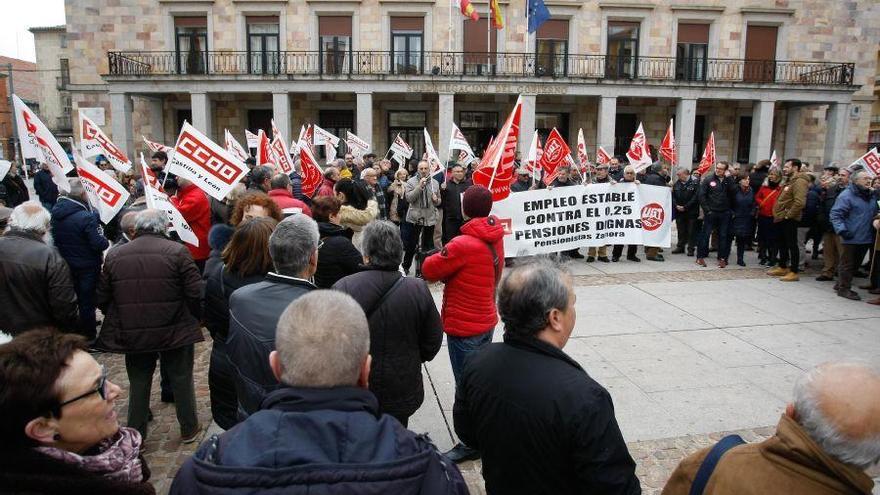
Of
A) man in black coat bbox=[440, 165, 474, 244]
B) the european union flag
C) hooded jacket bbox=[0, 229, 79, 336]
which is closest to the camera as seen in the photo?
hooded jacket bbox=[0, 229, 79, 336]

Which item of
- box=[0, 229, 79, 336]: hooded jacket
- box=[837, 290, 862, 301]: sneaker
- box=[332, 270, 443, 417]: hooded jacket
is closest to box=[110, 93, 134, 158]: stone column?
box=[0, 229, 79, 336]: hooded jacket

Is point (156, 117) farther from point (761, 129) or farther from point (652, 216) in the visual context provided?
point (761, 129)

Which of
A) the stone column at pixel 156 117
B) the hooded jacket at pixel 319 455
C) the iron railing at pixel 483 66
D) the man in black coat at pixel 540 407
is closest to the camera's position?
the hooded jacket at pixel 319 455

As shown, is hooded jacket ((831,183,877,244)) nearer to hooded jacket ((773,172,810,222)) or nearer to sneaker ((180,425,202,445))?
hooded jacket ((773,172,810,222))

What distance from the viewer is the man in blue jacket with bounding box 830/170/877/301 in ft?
27.1

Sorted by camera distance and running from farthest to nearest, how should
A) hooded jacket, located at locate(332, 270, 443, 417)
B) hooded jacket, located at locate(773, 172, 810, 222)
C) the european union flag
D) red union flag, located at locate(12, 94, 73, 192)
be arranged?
the european union flag, hooded jacket, located at locate(773, 172, 810, 222), red union flag, located at locate(12, 94, 73, 192), hooded jacket, located at locate(332, 270, 443, 417)

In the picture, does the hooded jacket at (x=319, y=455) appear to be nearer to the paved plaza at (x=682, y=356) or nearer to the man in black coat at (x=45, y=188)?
the paved plaza at (x=682, y=356)

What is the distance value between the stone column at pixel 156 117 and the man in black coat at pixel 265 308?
82.4ft

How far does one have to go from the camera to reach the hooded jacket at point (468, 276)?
4.15m

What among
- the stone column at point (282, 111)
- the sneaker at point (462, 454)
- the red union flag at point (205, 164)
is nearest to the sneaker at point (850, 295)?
the sneaker at point (462, 454)

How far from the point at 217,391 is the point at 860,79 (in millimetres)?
31122

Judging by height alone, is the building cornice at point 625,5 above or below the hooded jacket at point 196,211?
above

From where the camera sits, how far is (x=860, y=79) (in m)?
25.7

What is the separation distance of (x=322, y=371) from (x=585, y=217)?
8.97 metres
